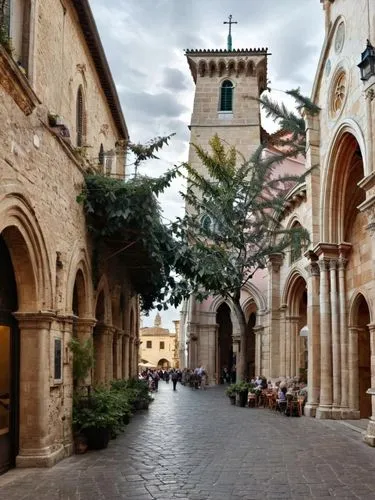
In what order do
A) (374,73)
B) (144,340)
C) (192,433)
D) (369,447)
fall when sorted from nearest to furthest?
(369,447)
(374,73)
(192,433)
(144,340)

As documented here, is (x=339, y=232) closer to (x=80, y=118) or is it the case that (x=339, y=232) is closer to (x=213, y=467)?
(x=80, y=118)

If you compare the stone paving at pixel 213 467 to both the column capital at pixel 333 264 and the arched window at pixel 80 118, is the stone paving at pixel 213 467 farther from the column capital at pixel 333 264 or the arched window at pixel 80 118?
the arched window at pixel 80 118

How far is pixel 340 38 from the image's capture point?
18.5 meters

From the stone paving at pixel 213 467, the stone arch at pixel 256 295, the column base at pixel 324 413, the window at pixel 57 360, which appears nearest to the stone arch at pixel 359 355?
the column base at pixel 324 413

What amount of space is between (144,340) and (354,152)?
275 feet

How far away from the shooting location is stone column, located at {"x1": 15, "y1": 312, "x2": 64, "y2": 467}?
10.6m

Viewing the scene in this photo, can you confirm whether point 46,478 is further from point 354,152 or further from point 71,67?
point 354,152

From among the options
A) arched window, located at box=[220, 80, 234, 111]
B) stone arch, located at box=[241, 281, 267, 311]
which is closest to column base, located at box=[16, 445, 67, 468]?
stone arch, located at box=[241, 281, 267, 311]

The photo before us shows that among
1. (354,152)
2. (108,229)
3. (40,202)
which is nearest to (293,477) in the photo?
(40,202)

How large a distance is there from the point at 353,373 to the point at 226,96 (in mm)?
28372

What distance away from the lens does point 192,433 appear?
51.5ft

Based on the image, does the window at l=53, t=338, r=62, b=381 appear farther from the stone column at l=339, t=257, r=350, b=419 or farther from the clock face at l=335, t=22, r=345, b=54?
the clock face at l=335, t=22, r=345, b=54

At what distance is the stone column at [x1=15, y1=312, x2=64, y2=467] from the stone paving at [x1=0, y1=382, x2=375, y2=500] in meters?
0.43

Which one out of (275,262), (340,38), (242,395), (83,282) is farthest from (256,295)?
(83,282)
